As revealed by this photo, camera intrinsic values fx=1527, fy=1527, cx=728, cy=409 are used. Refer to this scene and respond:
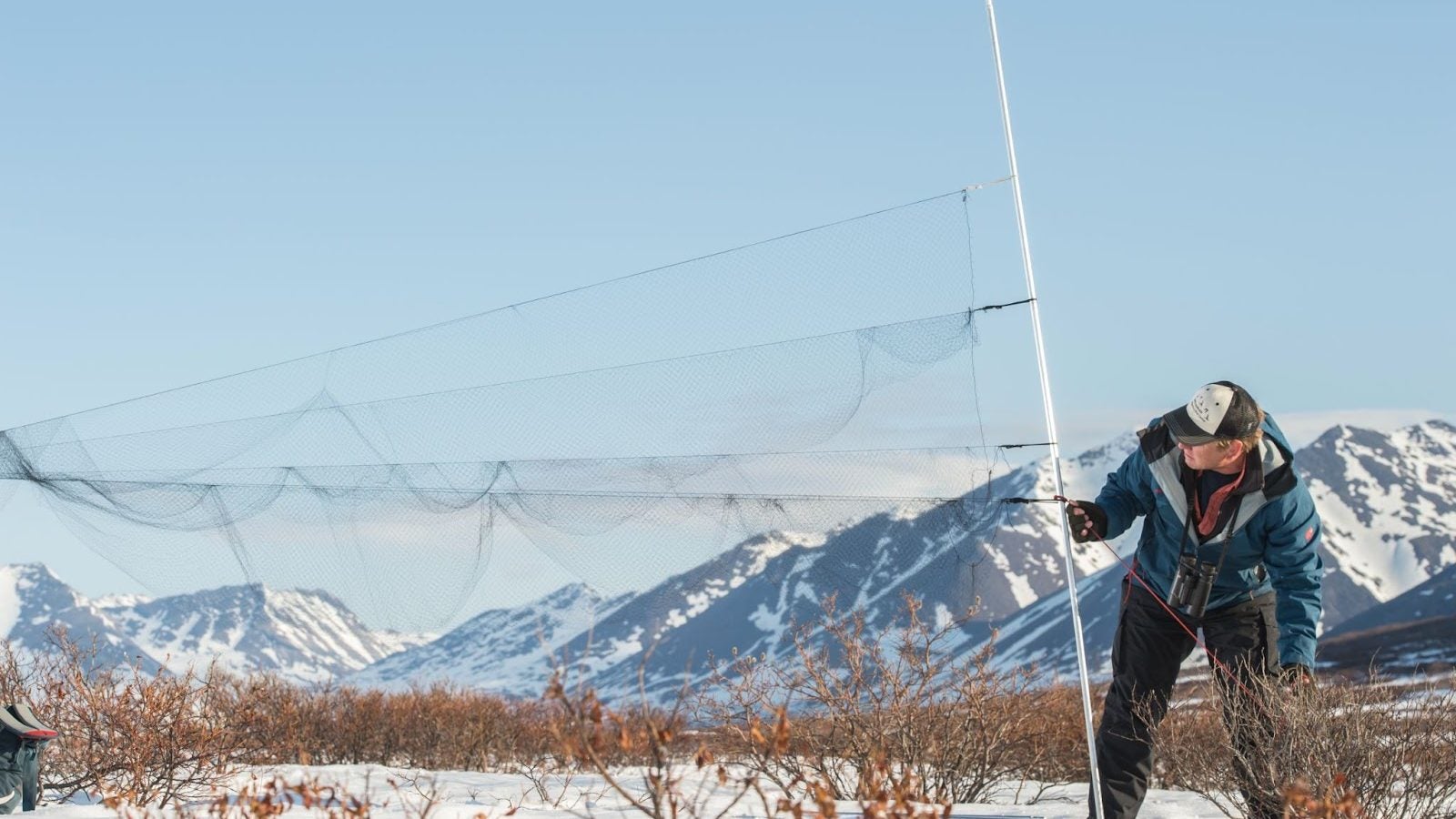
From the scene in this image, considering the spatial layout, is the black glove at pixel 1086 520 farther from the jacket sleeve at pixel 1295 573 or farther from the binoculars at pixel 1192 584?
the jacket sleeve at pixel 1295 573

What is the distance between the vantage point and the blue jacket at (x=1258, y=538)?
5.41 m

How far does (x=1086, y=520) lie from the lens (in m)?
5.59

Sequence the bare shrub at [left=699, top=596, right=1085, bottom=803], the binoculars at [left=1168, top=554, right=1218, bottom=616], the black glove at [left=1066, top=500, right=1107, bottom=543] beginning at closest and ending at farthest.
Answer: the binoculars at [left=1168, top=554, right=1218, bottom=616], the black glove at [left=1066, top=500, right=1107, bottom=543], the bare shrub at [left=699, top=596, right=1085, bottom=803]

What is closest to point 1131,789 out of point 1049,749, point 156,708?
point 156,708

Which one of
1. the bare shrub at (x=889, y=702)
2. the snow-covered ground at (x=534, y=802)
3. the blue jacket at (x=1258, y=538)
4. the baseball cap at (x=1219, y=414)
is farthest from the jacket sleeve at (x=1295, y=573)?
the bare shrub at (x=889, y=702)

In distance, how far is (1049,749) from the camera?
12.5 m

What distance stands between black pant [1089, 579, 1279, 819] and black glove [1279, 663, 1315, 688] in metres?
0.13

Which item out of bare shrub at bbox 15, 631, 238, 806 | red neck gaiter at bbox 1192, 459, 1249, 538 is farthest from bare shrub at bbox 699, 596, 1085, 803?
bare shrub at bbox 15, 631, 238, 806

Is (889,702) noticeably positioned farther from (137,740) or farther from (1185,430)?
(137,740)

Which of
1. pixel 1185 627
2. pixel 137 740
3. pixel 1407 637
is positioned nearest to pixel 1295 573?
pixel 1185 627

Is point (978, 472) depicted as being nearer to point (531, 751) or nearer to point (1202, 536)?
point (1202, 536)

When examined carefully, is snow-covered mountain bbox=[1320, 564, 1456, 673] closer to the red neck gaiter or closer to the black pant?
the black pant

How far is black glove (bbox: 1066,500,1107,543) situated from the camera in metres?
5.58

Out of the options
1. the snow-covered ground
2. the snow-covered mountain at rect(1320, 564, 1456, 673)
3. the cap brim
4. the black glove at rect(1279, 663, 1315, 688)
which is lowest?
the snow-covered mountain at rect(1320, 564, 1456, 673)
